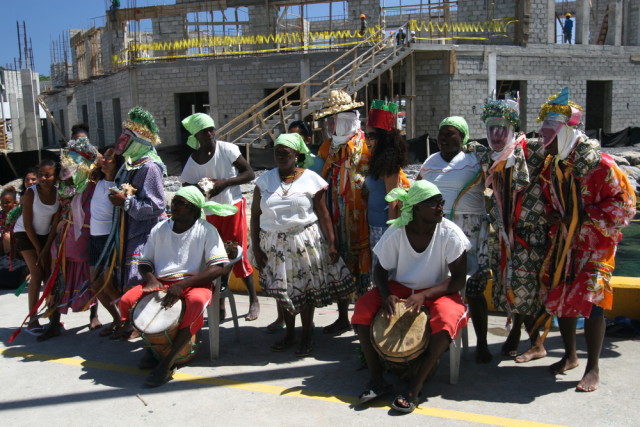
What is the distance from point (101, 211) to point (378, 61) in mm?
17455

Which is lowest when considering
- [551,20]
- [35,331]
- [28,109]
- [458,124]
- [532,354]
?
[35,331]

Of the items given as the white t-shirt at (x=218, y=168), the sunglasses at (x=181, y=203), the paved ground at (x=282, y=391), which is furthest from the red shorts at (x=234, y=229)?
the sunglasses at (x=181, y=203)

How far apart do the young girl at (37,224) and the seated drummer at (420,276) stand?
326cm

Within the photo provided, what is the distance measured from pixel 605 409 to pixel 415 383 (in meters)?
1.15

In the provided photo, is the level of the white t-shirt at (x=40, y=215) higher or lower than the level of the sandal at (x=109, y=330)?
higher

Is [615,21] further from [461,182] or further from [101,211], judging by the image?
[101,211]

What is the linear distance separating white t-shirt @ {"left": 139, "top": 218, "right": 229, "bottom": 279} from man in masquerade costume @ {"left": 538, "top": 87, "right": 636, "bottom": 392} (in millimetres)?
2441

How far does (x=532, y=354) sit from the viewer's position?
457cm

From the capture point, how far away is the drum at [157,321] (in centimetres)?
441

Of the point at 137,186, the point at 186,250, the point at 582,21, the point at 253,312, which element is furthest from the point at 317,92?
the point at 186,250

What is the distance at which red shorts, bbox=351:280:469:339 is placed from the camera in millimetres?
3908

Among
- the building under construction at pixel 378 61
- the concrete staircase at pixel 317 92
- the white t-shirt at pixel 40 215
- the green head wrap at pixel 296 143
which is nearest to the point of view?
the green head wrap at pixel 296 143

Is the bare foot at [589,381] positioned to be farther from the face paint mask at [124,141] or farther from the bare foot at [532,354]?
the face paint mask at [124,141]

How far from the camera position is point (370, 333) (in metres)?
4.06
